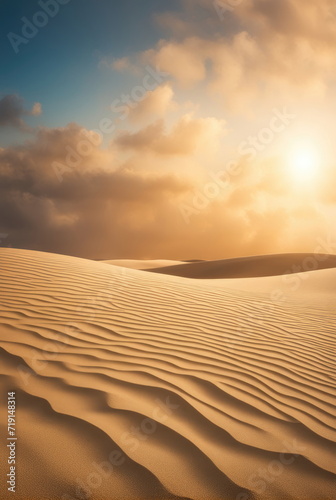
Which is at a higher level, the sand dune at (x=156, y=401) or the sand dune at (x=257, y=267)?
the sand dune at (x=257, y=267)

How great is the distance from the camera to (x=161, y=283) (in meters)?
7.59

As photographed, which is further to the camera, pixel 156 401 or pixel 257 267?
pixel 257 267

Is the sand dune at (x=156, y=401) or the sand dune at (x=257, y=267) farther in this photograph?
the sand dune at (x=257, y=267)

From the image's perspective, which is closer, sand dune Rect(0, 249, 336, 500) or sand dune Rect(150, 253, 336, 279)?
sand dune Rect(0, 249, 336, 500)

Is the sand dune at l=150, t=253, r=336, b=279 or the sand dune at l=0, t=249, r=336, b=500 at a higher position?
the sand dune at l=150, t=253, r=336, b=279

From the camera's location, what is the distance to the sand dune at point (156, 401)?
1.84 meters

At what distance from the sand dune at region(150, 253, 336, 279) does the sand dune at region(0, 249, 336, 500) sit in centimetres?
2170

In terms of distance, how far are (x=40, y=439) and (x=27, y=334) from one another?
1689 millimetres

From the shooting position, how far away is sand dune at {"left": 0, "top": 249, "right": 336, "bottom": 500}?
184 centimetres

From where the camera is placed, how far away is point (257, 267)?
91.0ft

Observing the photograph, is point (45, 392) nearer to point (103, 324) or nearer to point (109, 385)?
point (109, 385)

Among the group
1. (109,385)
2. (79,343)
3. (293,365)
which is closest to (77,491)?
(109,385)

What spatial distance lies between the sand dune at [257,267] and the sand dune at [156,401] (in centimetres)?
2170

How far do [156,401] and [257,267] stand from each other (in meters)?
26.3
